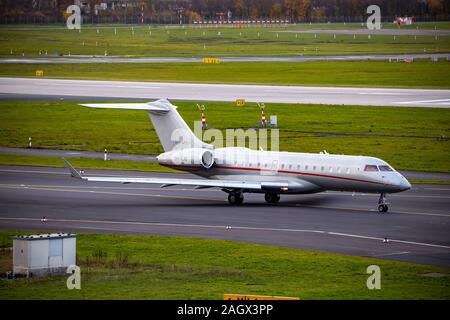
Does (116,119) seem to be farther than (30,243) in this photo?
Yes

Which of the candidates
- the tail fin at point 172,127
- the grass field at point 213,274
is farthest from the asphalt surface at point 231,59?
the grass field at point 213,274

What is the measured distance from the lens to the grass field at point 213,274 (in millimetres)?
32281

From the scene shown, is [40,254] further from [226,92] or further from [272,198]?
[226,92]

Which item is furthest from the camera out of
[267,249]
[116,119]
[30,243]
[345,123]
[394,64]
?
[394,64]

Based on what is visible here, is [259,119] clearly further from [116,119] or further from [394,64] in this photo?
[394,64]

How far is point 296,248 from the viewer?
40.8 meters

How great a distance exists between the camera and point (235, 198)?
52562mm

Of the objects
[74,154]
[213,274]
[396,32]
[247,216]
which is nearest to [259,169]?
[247,216]

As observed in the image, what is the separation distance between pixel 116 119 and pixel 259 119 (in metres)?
12.2

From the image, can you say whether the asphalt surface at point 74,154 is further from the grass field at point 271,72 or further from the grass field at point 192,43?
the grass field at point 192,43

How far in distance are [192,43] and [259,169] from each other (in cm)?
12408

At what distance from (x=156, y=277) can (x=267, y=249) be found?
22.9 ft
